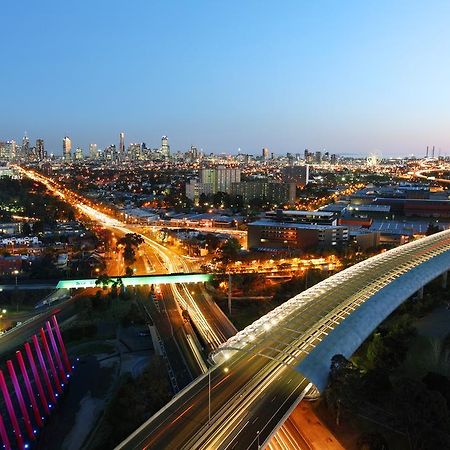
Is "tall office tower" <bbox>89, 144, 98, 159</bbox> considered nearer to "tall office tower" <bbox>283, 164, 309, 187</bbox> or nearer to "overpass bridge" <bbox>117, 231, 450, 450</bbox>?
"tall office tower" <bbox>283, 164, 309, 187</bbox>

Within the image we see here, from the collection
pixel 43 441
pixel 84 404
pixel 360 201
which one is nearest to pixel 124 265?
pixel 84 404

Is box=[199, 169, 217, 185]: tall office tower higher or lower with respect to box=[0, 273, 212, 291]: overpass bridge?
higher

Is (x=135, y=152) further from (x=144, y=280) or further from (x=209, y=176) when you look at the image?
(x=144, y=280)

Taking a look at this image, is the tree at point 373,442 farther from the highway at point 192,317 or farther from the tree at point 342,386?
the highway at point 192,317

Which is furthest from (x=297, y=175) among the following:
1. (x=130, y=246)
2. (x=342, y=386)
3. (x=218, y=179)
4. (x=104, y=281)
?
(x=342, y=386)

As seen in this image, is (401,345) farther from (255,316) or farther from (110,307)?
(110,307)

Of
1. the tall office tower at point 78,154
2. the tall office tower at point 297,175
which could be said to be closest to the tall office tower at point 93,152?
the tall office tower at point 78,154

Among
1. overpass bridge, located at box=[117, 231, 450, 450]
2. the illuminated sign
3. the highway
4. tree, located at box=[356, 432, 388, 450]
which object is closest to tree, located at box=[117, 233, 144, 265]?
the highway
